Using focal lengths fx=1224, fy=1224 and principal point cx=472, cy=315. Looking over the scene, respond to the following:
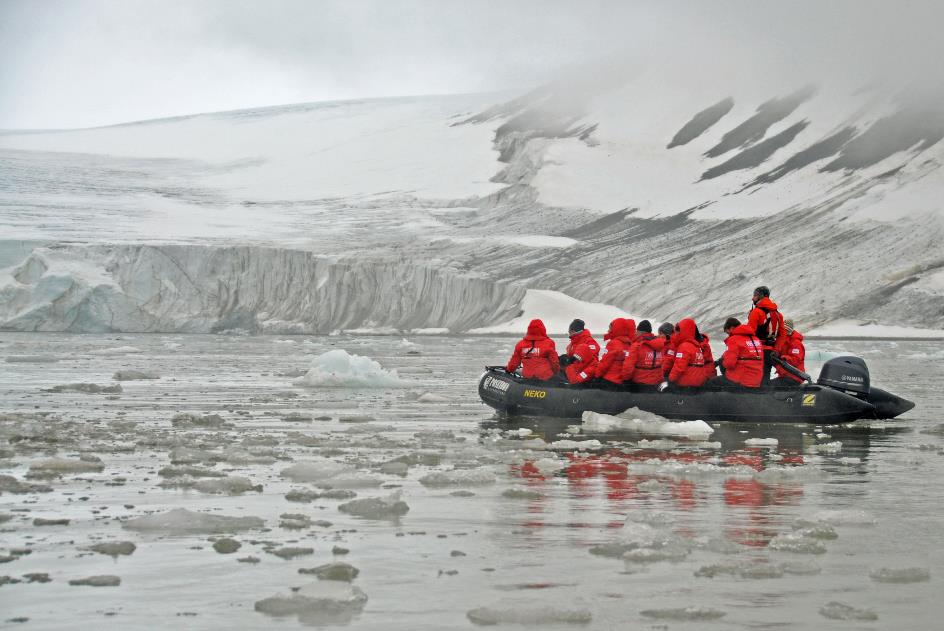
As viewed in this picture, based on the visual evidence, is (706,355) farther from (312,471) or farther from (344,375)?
(344,375)

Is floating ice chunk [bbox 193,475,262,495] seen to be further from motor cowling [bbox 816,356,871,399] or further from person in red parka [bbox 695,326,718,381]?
motor cowling [bbox 816,356,871,399]

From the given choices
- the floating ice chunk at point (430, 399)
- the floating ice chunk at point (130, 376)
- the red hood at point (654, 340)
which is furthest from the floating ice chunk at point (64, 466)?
the floating ice chunk at point (130, 376)

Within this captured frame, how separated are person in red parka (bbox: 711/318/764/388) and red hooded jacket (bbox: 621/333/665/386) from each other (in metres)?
0.67

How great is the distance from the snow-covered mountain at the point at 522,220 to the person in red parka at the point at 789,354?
33297 mm

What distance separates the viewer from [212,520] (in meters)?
6.58

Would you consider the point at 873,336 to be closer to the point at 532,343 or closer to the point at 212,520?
the point at 532,343

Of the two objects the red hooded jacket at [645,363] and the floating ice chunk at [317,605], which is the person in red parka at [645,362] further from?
the floating ice chunk at [317,605]

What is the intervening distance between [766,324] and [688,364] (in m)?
1.01

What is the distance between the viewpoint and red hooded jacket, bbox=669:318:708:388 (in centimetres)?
1325

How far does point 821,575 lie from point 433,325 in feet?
148

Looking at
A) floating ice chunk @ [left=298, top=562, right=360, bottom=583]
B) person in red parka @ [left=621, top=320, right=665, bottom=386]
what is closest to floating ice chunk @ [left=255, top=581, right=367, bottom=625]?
floating ice chunk @ [left=298, top=562, right=360, bottom=583]

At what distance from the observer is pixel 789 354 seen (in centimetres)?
1402

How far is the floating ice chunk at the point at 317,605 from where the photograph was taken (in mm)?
4848

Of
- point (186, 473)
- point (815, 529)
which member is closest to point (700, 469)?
point (815, 529)
